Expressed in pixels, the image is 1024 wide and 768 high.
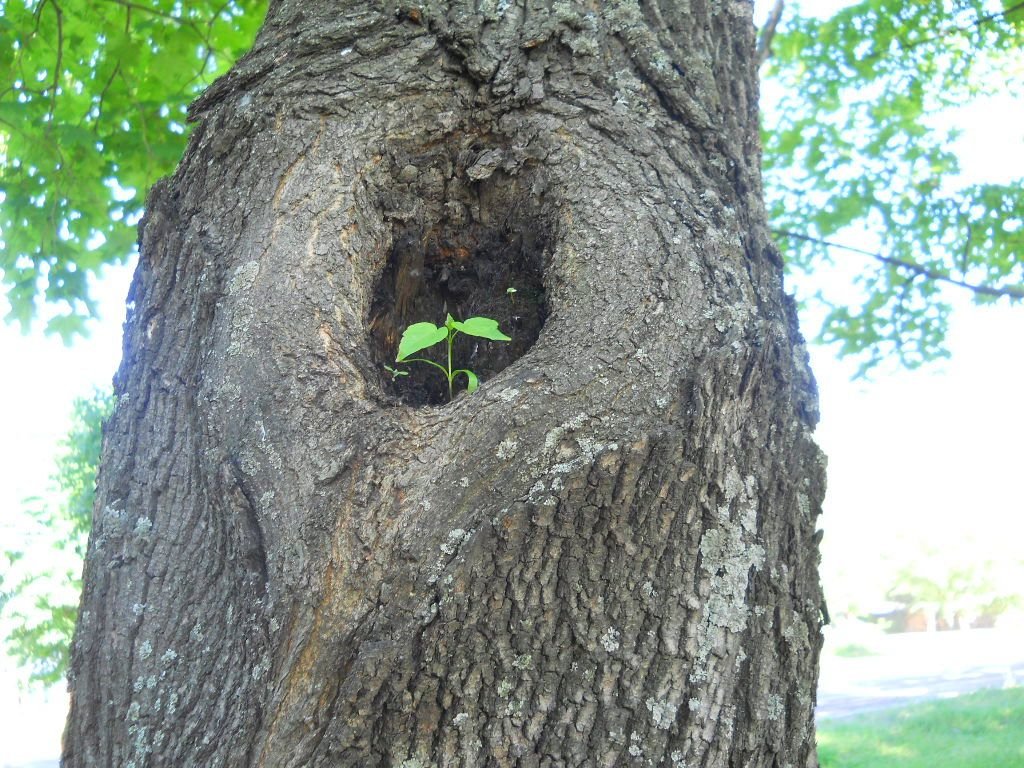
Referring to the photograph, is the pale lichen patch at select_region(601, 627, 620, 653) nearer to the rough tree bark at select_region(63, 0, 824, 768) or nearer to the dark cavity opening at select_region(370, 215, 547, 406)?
the rough tree bark at select_region(63, 0, 824, 768)

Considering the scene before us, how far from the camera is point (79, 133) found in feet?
12.8

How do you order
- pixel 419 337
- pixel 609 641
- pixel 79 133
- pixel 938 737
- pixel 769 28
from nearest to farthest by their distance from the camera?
pixel 609 641, pixel 419 337, pixel 79 133, pixel 769 28, pixel 938 737

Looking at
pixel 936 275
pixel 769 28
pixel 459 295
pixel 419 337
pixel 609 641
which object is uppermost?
pixel 769 28

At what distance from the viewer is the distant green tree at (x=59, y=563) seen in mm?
7379

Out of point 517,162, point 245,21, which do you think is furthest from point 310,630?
point 245,21

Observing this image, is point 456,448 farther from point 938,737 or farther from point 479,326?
point 938,737

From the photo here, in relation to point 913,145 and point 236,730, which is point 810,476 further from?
point 913,145

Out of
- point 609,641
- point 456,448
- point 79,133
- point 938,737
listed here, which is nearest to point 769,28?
point 79,133

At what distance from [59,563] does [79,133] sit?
5.74 m

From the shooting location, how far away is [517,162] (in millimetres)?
1760

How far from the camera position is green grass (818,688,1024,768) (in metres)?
6.61

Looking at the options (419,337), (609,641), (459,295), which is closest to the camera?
(609,641)

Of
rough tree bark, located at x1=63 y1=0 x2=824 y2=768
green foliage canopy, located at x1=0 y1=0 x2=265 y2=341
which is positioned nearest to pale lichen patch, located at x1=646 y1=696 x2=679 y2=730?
rough tree bark, located at x1=63 y1=0 x2=824 y2=768

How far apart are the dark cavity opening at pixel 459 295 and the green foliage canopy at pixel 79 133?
115 inches
